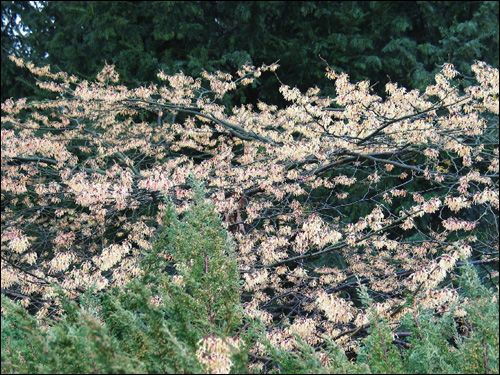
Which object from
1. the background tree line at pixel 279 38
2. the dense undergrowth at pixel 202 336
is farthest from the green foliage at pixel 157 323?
the background tree line at pixel 279 38

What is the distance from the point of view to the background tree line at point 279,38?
344 inches

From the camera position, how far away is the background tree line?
28.7 ft

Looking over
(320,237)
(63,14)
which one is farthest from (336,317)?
(63,14)

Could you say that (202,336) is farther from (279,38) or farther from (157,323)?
(279,38)

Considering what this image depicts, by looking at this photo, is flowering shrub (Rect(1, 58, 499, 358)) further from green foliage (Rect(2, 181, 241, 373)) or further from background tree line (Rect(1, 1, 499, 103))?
background tree line (Rect(1, 1, 499, 103))

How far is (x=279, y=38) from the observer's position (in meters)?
9.14

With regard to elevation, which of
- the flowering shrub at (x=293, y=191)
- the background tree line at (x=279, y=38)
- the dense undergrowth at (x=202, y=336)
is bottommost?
the dense undergrowth at (x=202, y=336)

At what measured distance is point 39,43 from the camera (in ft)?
34.6

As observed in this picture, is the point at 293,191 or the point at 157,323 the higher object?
the point at 293,191

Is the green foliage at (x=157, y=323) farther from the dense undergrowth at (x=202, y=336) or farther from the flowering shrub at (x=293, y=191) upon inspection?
the flowering shrub at (x=293, y=191)

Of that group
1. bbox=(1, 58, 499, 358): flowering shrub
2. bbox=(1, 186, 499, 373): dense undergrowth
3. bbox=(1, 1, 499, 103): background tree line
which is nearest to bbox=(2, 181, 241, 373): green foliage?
bbox=(1, 186, 499, 373): dense undergrowth

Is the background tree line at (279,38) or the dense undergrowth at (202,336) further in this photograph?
the background tree line at (279,38)

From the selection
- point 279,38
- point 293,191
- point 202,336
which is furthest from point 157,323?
point 279,38

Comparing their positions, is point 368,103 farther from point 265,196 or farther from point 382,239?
point 265,196
